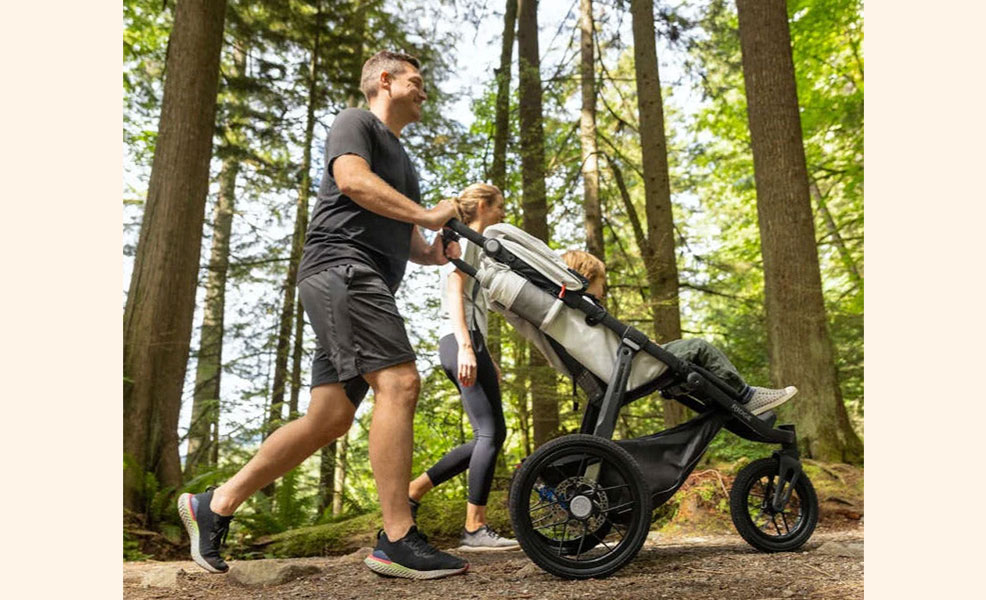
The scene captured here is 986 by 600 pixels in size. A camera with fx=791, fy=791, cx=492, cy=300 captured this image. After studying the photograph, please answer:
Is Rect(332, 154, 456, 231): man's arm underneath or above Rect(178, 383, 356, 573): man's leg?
above

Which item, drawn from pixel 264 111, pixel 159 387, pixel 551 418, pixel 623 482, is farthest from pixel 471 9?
pixel 623 482

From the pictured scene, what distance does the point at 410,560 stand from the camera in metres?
2.72

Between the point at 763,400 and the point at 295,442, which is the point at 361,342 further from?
the point at 763,400

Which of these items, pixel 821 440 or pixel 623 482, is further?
pixel 821 440

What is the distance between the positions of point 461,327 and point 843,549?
1.77 m

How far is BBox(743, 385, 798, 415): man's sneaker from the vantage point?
309cm

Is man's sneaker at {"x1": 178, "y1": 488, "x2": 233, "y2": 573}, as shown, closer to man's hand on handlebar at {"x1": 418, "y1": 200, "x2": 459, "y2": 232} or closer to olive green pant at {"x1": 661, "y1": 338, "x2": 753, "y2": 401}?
man's hand on handlebar at {"x1": 418, "y1": 200, "x2": 459, "y2": 232}

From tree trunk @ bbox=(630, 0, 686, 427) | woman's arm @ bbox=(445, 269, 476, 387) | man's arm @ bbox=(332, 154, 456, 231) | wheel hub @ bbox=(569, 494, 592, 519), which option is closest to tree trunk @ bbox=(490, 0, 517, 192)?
tree trunk @ bbox=(630, 0, 686, 427)

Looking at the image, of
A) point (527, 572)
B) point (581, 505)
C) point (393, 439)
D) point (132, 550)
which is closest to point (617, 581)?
point (581, 505)

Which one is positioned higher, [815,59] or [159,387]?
[815,59]

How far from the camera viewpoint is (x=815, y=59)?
11391mm

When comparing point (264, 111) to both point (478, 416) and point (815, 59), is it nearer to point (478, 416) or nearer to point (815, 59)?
point (478, 416)

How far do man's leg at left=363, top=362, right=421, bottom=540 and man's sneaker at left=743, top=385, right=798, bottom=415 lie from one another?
132 cm
